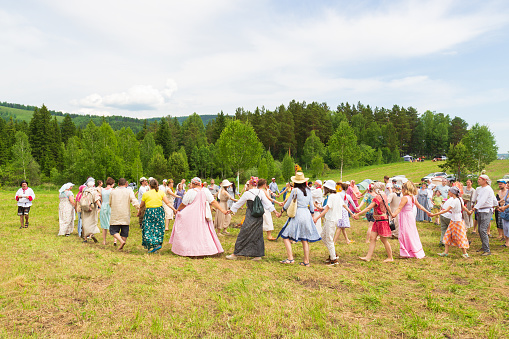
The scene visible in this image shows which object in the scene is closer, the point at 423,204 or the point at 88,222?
the point at 88,222

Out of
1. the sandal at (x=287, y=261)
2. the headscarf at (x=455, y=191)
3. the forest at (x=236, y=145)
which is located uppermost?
the forest at (x=236, y=145)

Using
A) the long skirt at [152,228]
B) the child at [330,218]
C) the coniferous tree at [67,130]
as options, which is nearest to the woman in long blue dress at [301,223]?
the child at [330,218]

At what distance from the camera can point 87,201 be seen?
9.57 m

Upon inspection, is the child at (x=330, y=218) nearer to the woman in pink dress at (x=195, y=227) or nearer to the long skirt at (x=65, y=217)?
the woman in pink dress at (x=195, y=227)

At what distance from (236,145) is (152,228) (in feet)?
115

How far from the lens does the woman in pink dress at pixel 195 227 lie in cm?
790

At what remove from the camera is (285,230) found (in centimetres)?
746

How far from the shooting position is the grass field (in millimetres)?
4281

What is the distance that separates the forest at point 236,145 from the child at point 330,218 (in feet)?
116

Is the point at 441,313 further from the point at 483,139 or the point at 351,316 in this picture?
the point at 483,139

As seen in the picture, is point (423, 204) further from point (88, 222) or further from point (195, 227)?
point (88, 222)

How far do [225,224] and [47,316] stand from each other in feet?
26.0

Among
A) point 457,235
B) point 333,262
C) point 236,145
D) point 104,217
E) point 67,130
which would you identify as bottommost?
point 333,262

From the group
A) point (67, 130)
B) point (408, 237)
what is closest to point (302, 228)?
point (408, 237)
